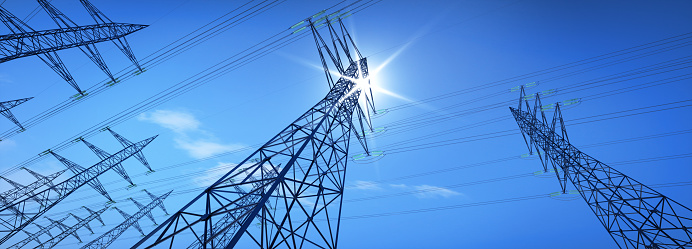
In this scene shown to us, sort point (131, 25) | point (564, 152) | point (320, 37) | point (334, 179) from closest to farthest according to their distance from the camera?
point (334, 179) → point (320, 37) → point (564, 152) → point (131, 25)

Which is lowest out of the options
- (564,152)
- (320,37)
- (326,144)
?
(326,144)

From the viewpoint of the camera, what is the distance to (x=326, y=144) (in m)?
8.44

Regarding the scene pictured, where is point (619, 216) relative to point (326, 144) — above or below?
below

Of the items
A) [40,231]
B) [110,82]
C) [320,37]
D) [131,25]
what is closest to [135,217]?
[40,231]

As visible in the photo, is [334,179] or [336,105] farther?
[336,105]

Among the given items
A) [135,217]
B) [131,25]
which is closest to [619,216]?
[131,25]

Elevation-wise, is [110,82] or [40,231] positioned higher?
[110,82]

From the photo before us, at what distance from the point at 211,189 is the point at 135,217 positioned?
971 inches

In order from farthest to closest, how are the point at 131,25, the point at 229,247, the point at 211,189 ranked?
the point at 131,25 < the point at 211,189 < the point at 229,247

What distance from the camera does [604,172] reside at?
1152cm

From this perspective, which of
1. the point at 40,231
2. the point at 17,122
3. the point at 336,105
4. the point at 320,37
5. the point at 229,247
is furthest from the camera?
the point at 40,231

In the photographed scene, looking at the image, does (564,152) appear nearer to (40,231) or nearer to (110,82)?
(110,82)

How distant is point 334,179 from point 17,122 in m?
22.9

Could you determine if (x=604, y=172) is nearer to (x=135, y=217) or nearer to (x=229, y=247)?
(x=229, y=247)
